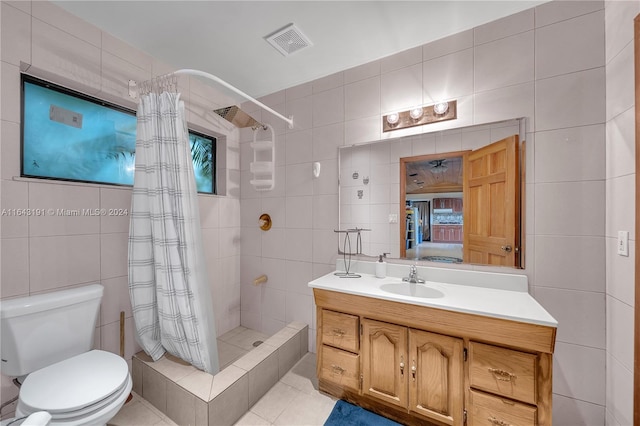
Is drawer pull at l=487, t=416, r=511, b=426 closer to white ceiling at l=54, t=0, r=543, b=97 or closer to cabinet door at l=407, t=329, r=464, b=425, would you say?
cabinet door at l=407, t=329, r=464, b=425

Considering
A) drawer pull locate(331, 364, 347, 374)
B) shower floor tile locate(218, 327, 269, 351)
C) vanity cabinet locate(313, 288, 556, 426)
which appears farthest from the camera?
shower floor tile locate(218, 327, 269, 351)

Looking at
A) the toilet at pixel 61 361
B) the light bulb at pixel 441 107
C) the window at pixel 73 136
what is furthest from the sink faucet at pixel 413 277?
the window at pixel 73 136

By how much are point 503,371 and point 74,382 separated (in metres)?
2.01

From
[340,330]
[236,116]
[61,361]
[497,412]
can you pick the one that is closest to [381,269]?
[340,330]

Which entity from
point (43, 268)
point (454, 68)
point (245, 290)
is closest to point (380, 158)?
point (454, 68)

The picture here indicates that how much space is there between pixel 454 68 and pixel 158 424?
2.90m

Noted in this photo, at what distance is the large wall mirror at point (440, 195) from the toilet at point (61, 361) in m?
1.58

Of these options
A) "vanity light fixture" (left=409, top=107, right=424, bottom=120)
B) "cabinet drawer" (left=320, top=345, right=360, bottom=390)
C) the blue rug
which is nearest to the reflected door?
"vanity light fixture" (left=409, top=107, right=424, bottom=120)

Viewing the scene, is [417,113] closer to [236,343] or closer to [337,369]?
[337,369]

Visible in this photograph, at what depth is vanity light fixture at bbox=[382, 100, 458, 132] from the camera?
1.67 metres

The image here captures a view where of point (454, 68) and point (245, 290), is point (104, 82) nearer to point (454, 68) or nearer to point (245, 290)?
point (245, 290)

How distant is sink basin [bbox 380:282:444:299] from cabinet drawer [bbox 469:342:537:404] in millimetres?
392

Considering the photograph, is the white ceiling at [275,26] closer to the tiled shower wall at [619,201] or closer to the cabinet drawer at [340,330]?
the tiled shower wall at [619,201]

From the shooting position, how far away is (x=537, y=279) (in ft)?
4.78
